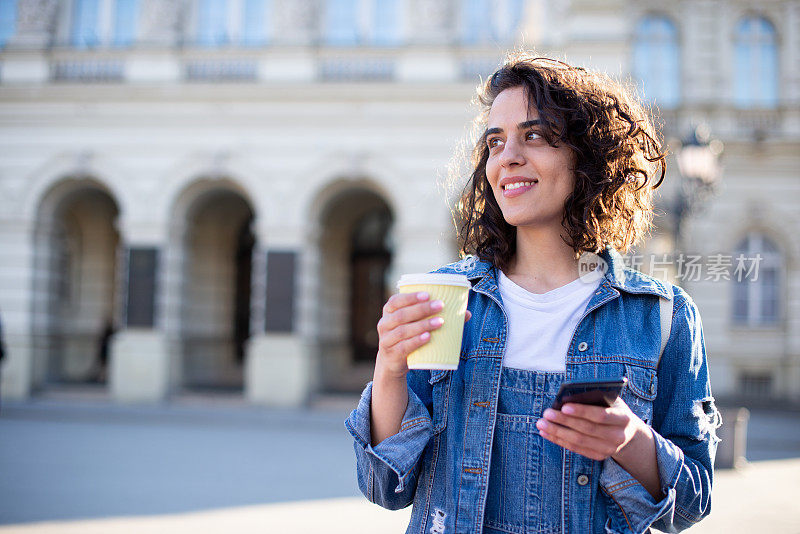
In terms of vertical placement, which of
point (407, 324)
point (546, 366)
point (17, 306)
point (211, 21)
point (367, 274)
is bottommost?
point (17, 306)

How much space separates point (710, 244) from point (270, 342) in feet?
37.5

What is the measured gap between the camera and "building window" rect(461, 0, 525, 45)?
14.9m

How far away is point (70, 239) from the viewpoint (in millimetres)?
18672

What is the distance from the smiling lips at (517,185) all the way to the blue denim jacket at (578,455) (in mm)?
318

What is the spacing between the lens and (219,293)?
18.8 m

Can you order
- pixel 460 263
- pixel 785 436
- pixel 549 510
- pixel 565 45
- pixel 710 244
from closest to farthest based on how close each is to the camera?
pixel 549 510
pixel 460 263
pixel 785 436
pixel 565 45
pixel 710 244

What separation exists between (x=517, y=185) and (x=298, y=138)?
13.7 metres

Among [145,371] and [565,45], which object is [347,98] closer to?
Result: [565,45]

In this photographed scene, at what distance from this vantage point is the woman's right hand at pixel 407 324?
1525 mm

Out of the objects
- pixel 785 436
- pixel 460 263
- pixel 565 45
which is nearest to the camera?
pixel 460 263

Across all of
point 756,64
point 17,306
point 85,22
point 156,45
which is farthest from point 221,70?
point 756,64

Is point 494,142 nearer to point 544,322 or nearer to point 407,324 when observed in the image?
point 544,322

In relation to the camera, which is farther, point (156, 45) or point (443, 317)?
point (156, 45)

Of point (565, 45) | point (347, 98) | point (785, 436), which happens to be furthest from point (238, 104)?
point (785, 436)
